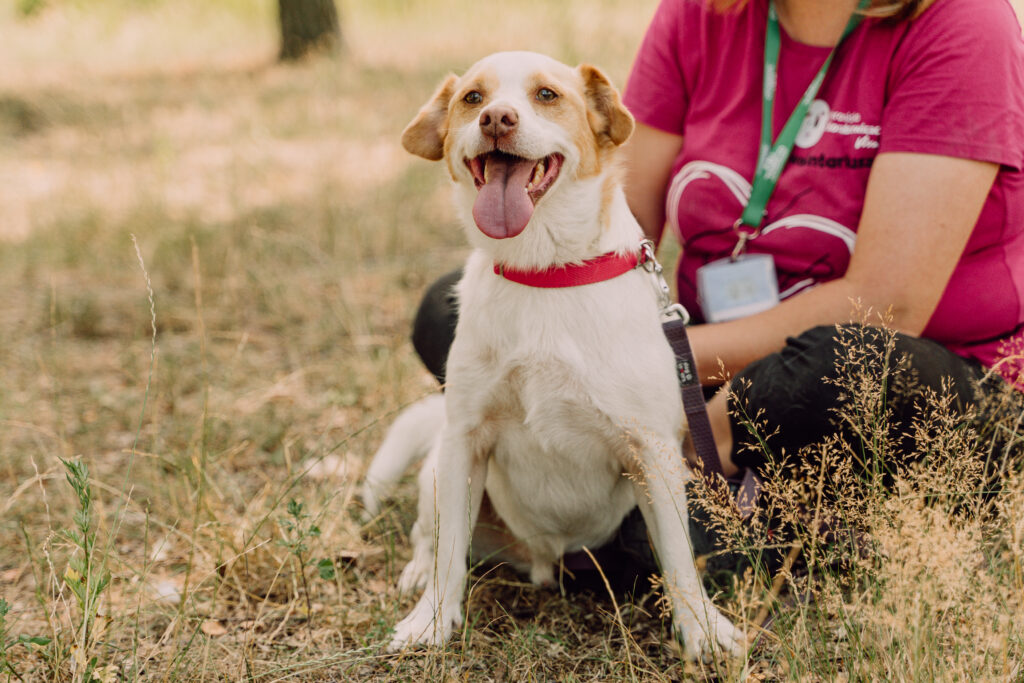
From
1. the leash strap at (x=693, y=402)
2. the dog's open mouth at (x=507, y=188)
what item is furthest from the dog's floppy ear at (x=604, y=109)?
the leash strap at (x=693, y=402)

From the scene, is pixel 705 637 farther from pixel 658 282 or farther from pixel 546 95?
pixel 546 95

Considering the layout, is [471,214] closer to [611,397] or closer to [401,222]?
[611,397]

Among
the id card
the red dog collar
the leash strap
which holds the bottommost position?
the leash strap

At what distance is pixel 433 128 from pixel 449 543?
2.90ft

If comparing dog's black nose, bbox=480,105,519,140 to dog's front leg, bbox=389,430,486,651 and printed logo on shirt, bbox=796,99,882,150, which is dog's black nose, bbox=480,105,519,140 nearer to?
dog's front leg, bbox=389,430,486,651

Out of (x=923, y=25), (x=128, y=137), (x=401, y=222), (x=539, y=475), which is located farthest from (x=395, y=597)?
(x=128, y=137)

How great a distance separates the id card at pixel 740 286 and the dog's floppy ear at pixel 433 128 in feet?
2.32

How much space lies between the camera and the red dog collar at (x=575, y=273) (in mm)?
1781

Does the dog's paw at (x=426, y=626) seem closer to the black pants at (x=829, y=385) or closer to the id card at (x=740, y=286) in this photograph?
the black pants at (x=829, y=385)

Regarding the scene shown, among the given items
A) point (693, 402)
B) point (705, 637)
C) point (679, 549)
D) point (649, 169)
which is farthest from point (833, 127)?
point (705, 637)

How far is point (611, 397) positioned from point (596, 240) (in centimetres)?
33

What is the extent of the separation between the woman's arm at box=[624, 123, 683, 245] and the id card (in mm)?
300

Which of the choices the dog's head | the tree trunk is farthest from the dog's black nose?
the tree trunk

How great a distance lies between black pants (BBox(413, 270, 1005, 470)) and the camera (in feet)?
5.85
